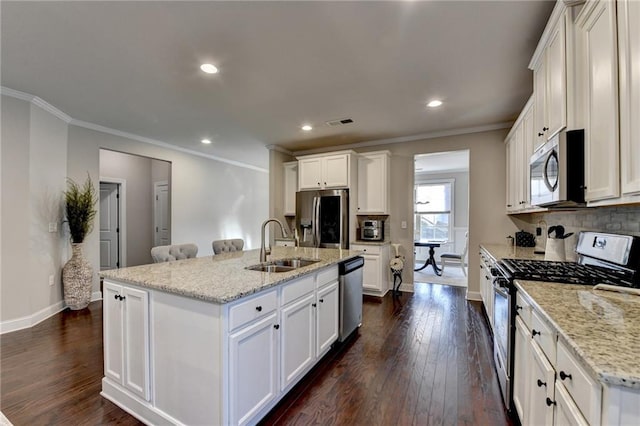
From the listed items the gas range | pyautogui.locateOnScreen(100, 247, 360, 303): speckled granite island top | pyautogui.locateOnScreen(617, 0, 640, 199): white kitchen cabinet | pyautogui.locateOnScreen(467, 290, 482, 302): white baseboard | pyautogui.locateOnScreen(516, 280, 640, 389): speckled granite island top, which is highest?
pyautogui.locateOnScreen(617, 0, 640, 199): white kitchen cabinet

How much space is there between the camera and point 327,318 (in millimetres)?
2535

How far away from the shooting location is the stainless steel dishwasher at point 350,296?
278cm

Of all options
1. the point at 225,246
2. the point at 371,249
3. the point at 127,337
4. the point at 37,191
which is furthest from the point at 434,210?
the point at 37,191

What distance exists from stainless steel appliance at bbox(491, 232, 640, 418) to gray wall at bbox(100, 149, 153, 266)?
21.9 feet

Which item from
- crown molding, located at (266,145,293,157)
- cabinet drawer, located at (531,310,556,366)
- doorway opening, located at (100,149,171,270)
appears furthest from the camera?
doorway opening, located at (100,149,171,270)

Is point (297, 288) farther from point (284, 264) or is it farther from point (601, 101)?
point (601, 101)

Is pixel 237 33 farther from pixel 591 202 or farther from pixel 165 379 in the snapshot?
pixel 591 202

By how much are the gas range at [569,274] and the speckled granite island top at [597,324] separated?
12cm

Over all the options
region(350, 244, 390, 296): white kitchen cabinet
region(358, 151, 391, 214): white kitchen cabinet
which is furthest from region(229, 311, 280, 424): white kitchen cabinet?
region(358, 151, 391, 214): white kitchen cabinet

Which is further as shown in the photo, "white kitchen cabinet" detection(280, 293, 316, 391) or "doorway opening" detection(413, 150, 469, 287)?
"doorway opening" detection(413, 150, 469, 287)

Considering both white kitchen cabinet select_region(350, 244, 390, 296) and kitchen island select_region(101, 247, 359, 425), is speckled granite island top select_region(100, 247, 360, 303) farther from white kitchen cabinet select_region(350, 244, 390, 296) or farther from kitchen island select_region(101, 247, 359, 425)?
white kitchen cabinet select_region(350, 244, 390, 296)

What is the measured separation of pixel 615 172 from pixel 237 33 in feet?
7.84

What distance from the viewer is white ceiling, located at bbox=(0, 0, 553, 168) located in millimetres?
1890

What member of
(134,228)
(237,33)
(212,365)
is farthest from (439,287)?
(134,228)
